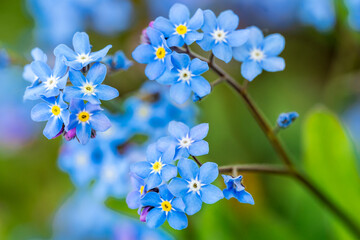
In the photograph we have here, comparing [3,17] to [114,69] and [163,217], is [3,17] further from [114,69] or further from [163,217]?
[163,217]

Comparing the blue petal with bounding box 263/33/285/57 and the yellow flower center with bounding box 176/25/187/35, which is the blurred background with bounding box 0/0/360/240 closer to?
the blue petal with bounding box 263/33/285/57

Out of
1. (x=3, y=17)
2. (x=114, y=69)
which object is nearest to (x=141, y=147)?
(x=114, y=69)

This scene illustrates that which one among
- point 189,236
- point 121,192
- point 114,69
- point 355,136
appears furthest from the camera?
point 355,136

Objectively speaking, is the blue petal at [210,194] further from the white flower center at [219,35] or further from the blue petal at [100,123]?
the white flower center at [219,35]

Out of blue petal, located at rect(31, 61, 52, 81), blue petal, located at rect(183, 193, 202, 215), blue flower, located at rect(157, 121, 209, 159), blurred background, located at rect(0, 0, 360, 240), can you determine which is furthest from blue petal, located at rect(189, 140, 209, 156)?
blurred background, located at rect(0, 0, 360, 240)

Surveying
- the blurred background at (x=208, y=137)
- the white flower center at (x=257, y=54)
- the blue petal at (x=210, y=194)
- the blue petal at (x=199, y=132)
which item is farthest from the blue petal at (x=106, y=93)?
the blurred background at (x=208, y=137)
